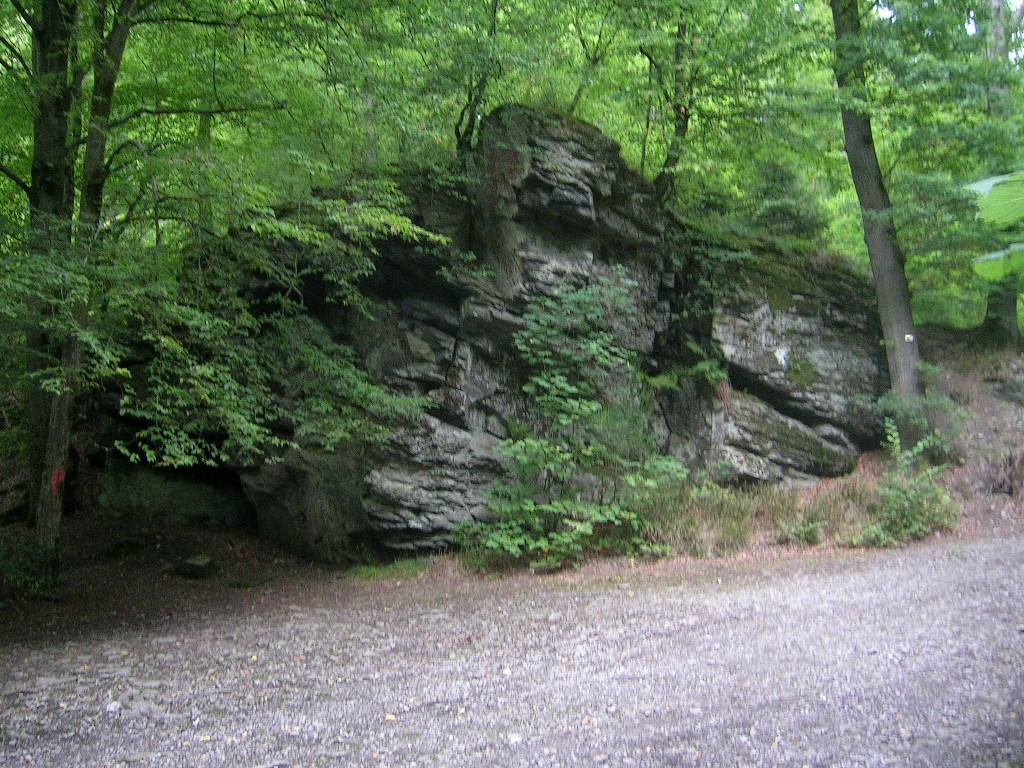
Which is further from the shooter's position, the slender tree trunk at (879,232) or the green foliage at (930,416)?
the slender tree trunk at (879,232)

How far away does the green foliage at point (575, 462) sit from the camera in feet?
28.9

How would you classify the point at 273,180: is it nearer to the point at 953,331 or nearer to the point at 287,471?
the point at 287,471

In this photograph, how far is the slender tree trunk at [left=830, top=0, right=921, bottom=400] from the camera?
1119 cm

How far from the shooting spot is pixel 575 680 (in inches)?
179

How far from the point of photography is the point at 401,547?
9641 millimetres

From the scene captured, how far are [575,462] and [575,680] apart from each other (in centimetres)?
474

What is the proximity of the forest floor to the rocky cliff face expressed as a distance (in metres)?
1.40

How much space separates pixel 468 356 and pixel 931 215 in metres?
7.30

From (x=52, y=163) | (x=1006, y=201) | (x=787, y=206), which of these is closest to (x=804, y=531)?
(x=787, y=206)

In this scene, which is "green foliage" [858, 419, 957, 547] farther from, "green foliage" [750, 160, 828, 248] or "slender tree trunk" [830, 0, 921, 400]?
"green foliage" [750, 160, 828, 248]

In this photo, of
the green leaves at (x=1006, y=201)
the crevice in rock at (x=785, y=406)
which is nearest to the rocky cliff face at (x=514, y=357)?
the crevice in rock at (x=785, y=406)

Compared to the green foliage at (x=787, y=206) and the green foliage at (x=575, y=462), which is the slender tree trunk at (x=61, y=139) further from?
the green foliage at (x=787, y=206)

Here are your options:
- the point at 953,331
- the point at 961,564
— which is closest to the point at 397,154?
the point at 961,564

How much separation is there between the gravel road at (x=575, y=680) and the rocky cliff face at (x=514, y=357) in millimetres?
2685
